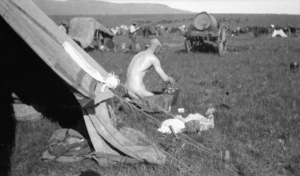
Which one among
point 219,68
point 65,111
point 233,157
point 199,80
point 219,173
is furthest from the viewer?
point 219,68

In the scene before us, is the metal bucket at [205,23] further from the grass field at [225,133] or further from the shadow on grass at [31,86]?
the shadow on grass at [31,86]

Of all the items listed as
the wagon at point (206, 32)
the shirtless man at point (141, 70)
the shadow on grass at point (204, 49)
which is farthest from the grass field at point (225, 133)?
the shadow on grass at point (204, 49)

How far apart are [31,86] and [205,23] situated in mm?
13030

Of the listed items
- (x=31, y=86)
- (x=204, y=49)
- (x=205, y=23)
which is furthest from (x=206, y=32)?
(x=31, y=86)

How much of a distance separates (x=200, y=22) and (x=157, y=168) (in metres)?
14.8

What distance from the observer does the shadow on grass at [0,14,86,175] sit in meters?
6.46

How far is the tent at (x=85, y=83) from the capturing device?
4102mm

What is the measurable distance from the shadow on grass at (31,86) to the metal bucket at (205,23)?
41.4 ft

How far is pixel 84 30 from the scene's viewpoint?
2088cm

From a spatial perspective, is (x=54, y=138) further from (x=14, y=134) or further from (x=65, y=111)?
(x=65, y=111)

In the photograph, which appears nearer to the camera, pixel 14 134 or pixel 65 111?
pixel 14 134

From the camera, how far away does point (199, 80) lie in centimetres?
1016

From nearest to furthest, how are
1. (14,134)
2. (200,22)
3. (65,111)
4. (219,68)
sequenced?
(14,134) → (65,111) → (219,68) → (200,22)

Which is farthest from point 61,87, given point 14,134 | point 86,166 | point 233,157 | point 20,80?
point 233,157
